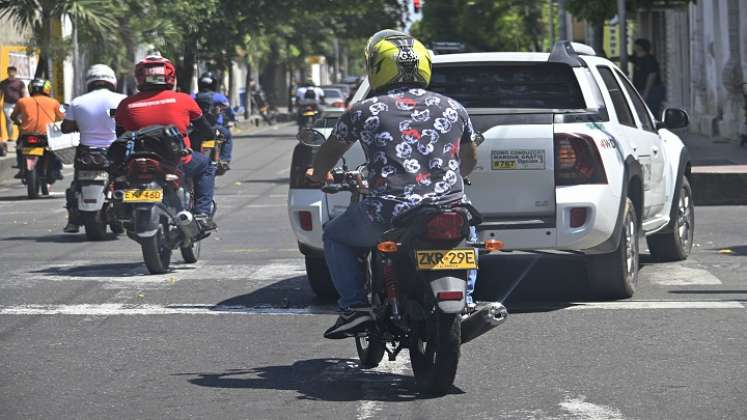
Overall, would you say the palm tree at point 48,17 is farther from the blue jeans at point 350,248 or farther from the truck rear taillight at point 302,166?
the blue jeans at point 350,248

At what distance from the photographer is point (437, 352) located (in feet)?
23.1

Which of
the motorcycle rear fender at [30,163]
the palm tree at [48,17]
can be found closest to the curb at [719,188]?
the motorcycle rear fender at [30,163]

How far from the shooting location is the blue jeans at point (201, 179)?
12969mm

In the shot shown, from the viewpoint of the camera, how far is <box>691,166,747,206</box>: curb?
1798cm

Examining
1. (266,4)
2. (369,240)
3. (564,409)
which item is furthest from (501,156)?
(266,4)

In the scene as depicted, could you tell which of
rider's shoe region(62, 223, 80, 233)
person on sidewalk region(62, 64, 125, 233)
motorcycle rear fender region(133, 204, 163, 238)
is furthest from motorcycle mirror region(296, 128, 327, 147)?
rider's shoe region(62, 223, 80, 233)

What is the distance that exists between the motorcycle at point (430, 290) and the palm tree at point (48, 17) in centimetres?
2414

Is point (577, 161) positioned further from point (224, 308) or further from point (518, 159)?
point (224, 308)

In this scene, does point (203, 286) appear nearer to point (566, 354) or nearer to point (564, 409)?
point (566, 354)

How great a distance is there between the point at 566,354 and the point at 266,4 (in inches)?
1747

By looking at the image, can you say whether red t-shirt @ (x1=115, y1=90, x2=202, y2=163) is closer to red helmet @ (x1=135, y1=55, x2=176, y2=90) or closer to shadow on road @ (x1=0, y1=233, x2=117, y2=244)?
red helmet @ (x1=135, y1=55, x2=176, y2=90)

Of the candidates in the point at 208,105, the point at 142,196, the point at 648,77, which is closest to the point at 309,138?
the point at 142,196

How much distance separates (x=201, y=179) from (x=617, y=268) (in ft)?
13.7

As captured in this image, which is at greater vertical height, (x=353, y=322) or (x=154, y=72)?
(x=154, y=72)
